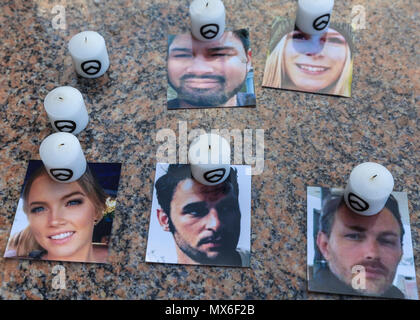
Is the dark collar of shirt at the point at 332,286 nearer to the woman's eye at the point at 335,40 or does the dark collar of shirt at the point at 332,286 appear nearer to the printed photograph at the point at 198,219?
the printed photograph at the point at 198,219

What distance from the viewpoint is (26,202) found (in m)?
0.91

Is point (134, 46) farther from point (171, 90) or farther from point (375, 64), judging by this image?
point (375, 64)

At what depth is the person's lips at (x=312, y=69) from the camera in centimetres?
103

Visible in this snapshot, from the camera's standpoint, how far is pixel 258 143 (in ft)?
3.17

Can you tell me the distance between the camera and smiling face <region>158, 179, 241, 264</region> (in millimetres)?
855

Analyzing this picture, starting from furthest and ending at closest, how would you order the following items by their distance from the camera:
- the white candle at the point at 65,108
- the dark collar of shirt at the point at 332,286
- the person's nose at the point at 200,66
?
1. the person's nose at the point at 200,66
2. the white candle at the point at 65,108
3. the dark collar of shirt at the point at 332,286

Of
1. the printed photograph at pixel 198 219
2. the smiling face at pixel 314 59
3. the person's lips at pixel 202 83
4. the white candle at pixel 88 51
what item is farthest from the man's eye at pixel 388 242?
the white candle at pixel 88 51

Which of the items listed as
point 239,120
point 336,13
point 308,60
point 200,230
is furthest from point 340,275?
point 336,13

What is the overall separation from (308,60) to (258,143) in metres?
0.23

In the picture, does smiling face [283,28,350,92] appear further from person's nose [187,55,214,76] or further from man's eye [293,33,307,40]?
person's nose [187,55,214,76]

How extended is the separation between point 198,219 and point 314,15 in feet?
1.68

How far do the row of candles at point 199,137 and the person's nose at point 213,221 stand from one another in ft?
0.19

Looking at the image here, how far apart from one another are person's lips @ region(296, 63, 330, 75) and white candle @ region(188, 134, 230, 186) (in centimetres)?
29

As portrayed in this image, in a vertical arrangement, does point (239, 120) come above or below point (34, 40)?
below
